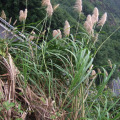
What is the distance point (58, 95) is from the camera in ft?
3.80

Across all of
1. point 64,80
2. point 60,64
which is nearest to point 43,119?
point 64,80

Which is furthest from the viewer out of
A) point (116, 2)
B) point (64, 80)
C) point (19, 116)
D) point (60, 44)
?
point (116, 2)

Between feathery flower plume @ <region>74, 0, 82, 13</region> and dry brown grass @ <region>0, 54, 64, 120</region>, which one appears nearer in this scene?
dry brown grass @ <region>0, 54, 64, 120</region>

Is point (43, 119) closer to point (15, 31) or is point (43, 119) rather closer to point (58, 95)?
point (58, 95)

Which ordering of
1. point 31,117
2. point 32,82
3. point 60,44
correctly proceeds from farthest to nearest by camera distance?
1. point 60,44
2. point 32,82
3. point 31,117

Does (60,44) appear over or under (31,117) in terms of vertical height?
over

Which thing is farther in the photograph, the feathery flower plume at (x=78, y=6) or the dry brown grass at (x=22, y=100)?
the feathery flower plume at (x=78, y=6)

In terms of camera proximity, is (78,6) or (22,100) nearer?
(22,100)

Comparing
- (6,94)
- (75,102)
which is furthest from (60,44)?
(6,94)

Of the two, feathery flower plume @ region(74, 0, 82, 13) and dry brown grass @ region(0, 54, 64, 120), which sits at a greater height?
feathery flower plume @ region(74, 0, 82, 13)

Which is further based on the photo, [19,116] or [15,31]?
[15,31]

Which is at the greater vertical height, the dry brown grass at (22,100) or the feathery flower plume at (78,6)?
the feathery flower plume at (78,6)

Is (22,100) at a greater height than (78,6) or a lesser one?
lesser

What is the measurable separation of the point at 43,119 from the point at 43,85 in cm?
27
